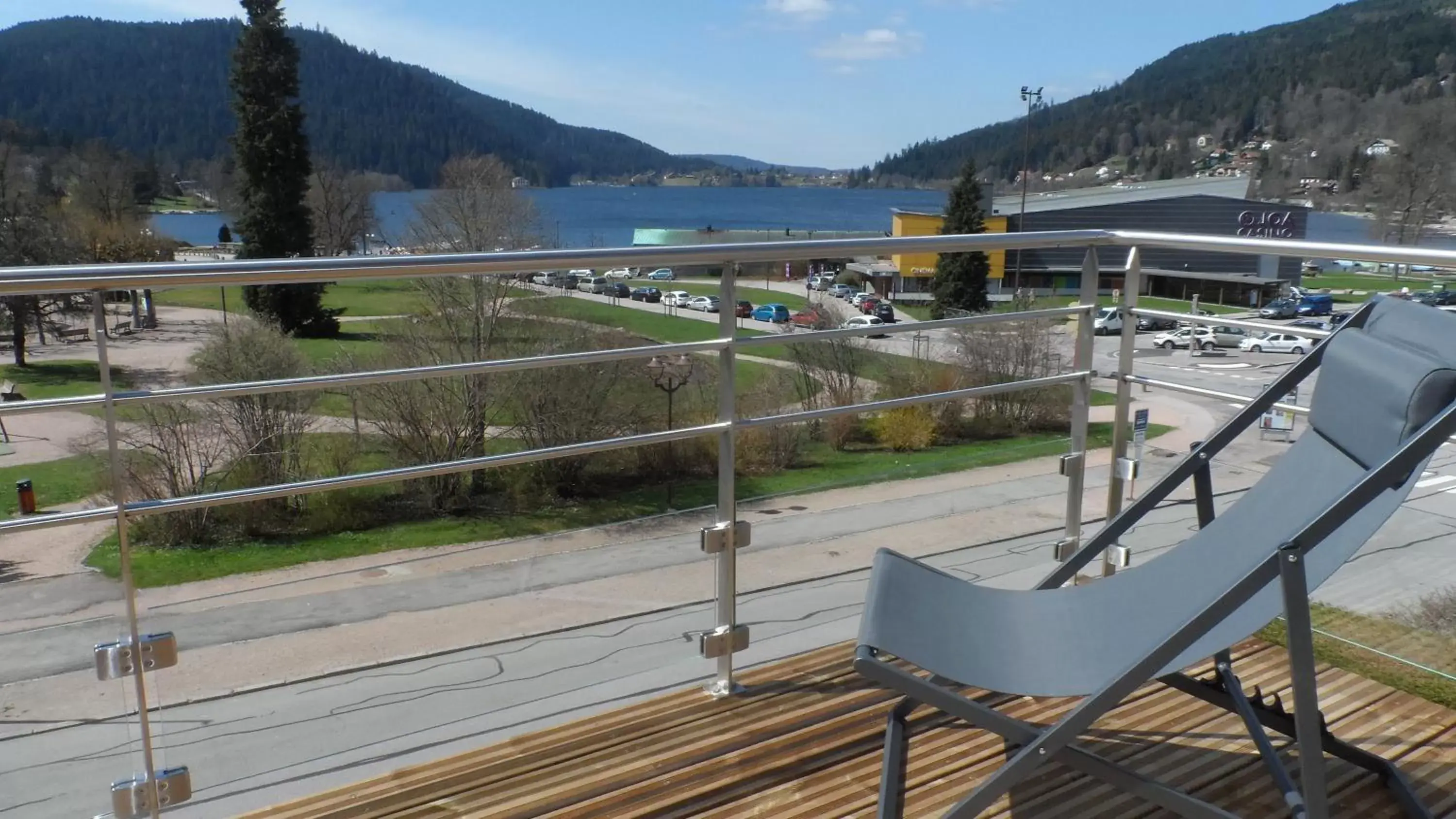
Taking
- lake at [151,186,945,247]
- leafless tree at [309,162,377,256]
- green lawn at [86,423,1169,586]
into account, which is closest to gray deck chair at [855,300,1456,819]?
green lawn at [86,423,1169,586]

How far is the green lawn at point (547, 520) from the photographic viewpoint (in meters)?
8.44

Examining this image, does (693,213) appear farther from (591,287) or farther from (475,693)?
(475,693)

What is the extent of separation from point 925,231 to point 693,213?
8841cm

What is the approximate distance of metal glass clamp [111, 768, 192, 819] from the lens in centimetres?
178

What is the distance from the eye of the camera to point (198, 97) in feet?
383

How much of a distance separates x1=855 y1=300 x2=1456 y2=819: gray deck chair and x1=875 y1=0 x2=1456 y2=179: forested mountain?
69324mm

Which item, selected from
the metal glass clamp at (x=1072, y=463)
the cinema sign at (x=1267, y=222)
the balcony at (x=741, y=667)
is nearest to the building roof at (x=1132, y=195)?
the cinema sign at (x=1267, y=222)

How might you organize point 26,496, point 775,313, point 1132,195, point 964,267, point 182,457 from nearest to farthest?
point 26,496 → point 182,457 → point 775,313 → point 964,267 → point 1132,195

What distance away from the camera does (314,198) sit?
52281 mm

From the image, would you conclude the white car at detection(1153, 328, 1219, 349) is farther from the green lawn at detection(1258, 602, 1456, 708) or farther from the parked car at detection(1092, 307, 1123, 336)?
the green lawn at detection(1258, 602, 1456, 708)

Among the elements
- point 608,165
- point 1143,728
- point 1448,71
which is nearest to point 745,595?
point 1143,728

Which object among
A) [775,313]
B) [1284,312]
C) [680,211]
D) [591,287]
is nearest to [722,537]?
[1284,312]

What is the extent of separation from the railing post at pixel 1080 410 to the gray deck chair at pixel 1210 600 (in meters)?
0.74

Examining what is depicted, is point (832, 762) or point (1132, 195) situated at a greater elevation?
point (1132, 195)
